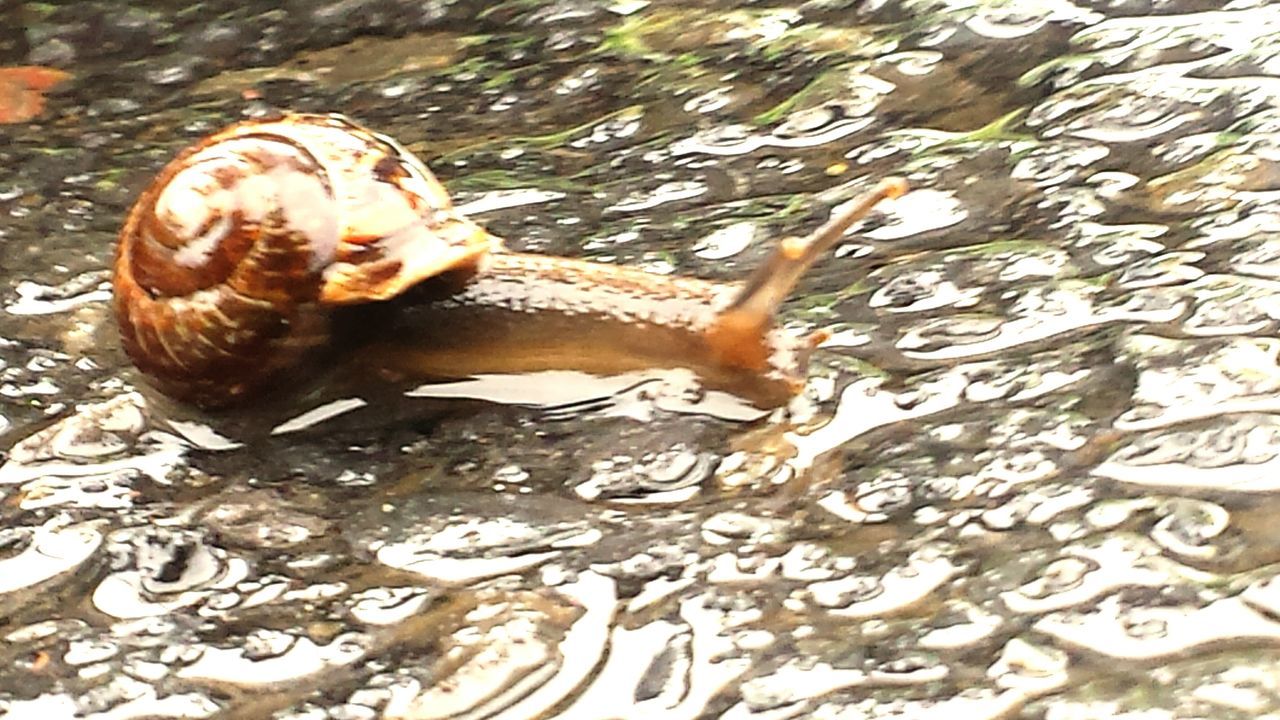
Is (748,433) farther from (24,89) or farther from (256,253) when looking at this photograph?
(24,89)

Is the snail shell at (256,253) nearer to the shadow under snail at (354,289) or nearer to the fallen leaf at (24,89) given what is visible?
the shadow under snail at (354,289)

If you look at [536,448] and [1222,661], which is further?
[536,448]

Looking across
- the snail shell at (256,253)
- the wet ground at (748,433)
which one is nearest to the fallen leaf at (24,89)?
the wet ground at (748,433)

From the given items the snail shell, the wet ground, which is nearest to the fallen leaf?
the wet ground

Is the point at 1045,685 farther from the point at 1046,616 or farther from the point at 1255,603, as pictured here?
the point at 1255,603

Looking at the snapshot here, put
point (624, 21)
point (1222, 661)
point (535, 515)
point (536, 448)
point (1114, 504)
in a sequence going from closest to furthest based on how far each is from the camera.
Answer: point (1222, 661) < point (1114, 504) < point (535, 515) < point (536, 448) < point (624, 21)

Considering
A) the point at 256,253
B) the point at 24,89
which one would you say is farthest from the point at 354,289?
the point at 24,89

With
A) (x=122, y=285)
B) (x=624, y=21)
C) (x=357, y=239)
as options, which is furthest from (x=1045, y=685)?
(x=624, y=21)
